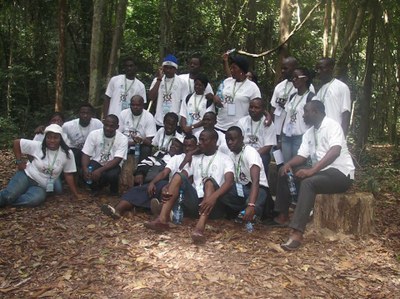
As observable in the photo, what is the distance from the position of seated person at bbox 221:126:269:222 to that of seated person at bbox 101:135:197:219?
677 millimetres

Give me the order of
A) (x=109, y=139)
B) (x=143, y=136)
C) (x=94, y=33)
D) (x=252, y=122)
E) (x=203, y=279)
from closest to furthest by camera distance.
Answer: (x=203, y=279)
(x=252, y=122)
(x=109, y=139)
(x=143, y=136)
(x=94, y=33)

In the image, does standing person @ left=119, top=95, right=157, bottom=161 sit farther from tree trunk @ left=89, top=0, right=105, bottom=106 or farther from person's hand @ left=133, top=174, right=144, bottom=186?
tree trunk @ left=89, top=0, right=105, bottom=106

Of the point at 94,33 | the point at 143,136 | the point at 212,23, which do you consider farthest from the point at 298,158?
the point at 212,23

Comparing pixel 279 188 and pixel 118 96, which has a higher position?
pixel 118 96

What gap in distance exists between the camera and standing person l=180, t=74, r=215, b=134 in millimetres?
7184

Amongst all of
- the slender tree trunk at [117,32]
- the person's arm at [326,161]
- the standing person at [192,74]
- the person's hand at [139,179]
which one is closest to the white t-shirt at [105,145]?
the person's hand at [139,179]

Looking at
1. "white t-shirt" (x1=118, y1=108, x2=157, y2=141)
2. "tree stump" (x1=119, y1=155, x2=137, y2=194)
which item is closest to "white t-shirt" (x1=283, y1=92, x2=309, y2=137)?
"white t-shirt" (x1=118, y1=108, x2=157, y2=141)

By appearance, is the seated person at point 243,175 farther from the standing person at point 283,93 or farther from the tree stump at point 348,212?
the standing person at point 283,93

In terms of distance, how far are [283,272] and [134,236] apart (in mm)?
1999

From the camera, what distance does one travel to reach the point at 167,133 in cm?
730

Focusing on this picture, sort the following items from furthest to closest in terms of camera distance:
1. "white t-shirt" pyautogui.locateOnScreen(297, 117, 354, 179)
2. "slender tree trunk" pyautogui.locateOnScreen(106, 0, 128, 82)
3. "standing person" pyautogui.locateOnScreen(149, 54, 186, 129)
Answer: "slender tree trunk" pyautogui.locateOnScreen(106, 0, 128, 82) → "standing person" pyautogui.locateOnScreen(149, 54, 186, 129) → "white t-shirt" pyautogui.locateOnScreen(297, 117, 354, 179)

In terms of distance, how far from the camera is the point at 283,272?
479 centimetres

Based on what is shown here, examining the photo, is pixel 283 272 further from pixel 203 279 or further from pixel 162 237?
pixel 162 237

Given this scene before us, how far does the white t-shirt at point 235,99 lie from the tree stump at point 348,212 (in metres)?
1.96
